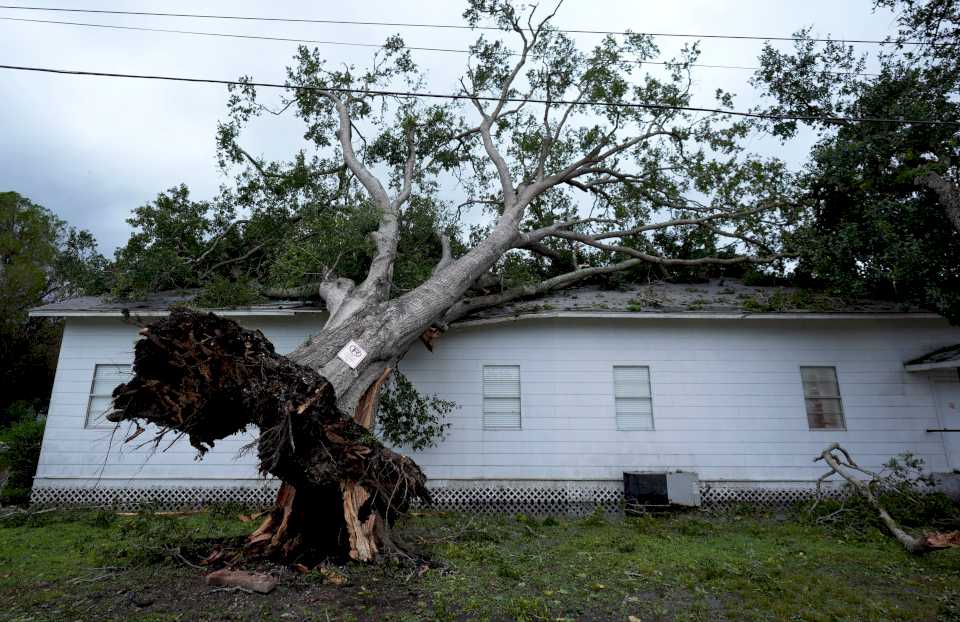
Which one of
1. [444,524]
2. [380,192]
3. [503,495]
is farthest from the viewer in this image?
[380,192]

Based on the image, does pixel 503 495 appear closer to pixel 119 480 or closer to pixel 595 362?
pixel 595 362

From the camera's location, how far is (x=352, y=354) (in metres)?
6.66

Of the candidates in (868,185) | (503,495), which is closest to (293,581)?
(503,495)

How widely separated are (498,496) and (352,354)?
435 centimetres

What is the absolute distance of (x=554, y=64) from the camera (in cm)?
1455

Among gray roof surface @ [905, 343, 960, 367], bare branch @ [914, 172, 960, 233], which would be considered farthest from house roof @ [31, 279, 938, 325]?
bare branch @ [914, 172, 960, 233]

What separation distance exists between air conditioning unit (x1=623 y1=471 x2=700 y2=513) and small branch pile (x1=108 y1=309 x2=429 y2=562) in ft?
16.3

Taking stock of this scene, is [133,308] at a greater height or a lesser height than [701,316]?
greater

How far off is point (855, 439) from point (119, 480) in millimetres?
12971

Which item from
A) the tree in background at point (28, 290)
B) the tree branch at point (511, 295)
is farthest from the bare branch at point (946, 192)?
the tree in background at point (28, 290)

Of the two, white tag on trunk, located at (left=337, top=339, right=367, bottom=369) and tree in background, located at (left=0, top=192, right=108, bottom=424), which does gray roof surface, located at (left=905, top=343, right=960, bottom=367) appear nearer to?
white tag on trunk, located at (left=337, top=339, right=367, bottom=369)

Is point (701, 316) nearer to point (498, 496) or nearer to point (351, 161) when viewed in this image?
point (498, 496)

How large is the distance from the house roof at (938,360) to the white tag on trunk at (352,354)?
954 cm

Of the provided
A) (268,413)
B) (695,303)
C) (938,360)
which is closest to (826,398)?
(938,360)
